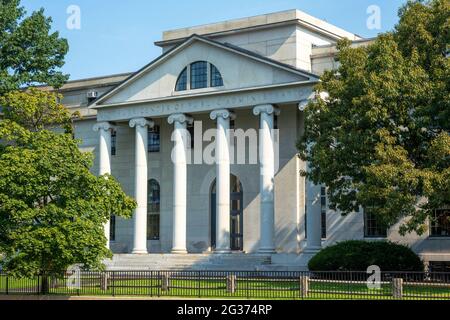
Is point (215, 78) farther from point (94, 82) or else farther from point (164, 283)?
point (164, 283)

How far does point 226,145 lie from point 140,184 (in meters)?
6.65

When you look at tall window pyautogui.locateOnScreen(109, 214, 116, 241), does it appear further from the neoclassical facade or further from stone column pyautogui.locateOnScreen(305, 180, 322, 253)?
stone column pyautogui.locateOnScreen(305, 180, 322, 253)

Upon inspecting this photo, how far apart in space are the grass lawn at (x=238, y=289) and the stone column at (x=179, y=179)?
13279 mm

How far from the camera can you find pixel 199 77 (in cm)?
5122

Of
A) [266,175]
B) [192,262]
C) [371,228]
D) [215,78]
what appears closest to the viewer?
[371,228]

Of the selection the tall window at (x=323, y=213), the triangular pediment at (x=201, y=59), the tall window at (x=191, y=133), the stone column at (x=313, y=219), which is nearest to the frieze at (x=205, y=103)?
the triangular pediment at (x=201, y=59)

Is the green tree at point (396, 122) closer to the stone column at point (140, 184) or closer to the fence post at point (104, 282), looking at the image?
the fence post at point (104, 282)

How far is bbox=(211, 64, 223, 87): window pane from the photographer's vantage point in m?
50.2

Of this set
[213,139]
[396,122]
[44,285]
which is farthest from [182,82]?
[44,285]

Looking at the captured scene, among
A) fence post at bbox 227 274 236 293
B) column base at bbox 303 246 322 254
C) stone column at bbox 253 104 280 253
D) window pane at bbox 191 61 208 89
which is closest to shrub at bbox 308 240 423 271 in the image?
column base at bbox 303 246 322 254

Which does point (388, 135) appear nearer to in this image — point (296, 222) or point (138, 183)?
point (296, 222)

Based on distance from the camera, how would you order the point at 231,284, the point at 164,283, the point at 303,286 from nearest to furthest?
the point at 303,286
the point at 231,284
the point at 164,283

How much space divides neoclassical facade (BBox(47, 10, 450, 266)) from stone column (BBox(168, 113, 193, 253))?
0.06 m

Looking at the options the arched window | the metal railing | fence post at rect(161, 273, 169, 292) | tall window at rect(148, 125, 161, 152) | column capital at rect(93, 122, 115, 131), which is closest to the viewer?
the metal railing
